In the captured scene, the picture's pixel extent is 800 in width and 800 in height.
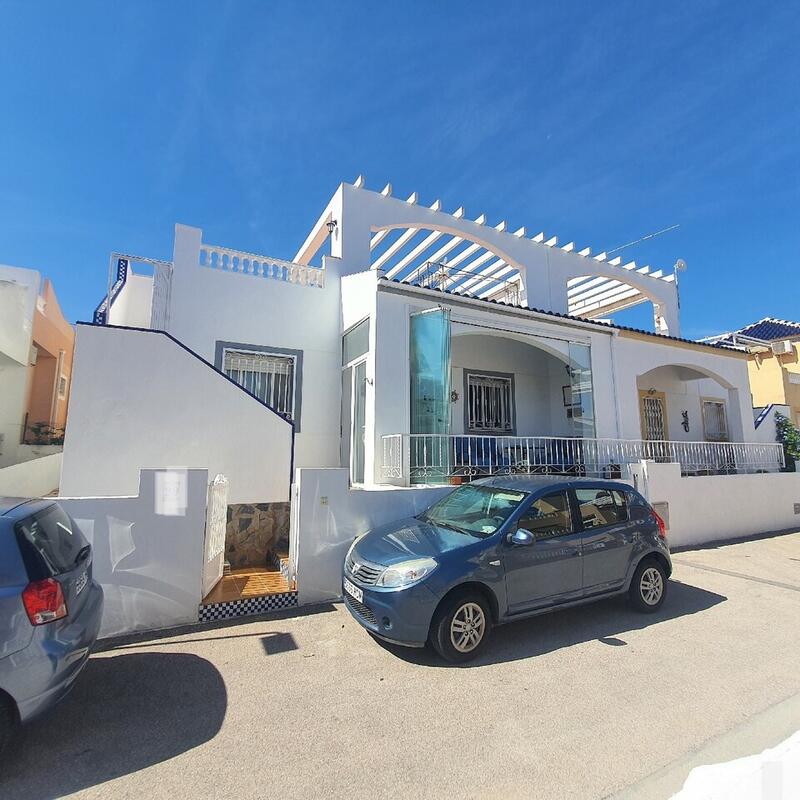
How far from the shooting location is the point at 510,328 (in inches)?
351

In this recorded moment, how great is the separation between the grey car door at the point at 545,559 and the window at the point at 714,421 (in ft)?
39.7

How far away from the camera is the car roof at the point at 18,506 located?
9.68 feet

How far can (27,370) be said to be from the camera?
39.4 ft

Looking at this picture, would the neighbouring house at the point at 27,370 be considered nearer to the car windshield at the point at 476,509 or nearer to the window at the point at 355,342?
the window at the point at 355,342

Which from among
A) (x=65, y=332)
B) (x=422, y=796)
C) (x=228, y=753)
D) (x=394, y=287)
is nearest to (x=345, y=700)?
(x=228, y=753)

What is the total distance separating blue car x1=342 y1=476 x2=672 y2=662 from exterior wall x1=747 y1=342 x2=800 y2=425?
15021mm

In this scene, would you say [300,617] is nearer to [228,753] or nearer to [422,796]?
[228,753]

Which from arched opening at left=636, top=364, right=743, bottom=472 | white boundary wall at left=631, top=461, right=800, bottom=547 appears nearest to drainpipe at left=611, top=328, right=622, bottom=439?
white boundary wall at left=631, top=461, right=800, bottom=547

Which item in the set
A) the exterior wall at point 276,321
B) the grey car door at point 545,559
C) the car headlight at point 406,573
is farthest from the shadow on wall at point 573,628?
the exterior wall at point 276,321

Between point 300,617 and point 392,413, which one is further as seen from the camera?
point 392,413

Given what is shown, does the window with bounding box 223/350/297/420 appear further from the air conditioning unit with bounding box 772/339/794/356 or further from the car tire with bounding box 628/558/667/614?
the air conditioning unit with bounding box 772/339/794/356

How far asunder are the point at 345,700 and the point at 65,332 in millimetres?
16531

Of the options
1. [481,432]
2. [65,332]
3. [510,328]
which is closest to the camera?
[510,328]

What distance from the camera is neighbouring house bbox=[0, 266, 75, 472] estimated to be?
11156 mm
